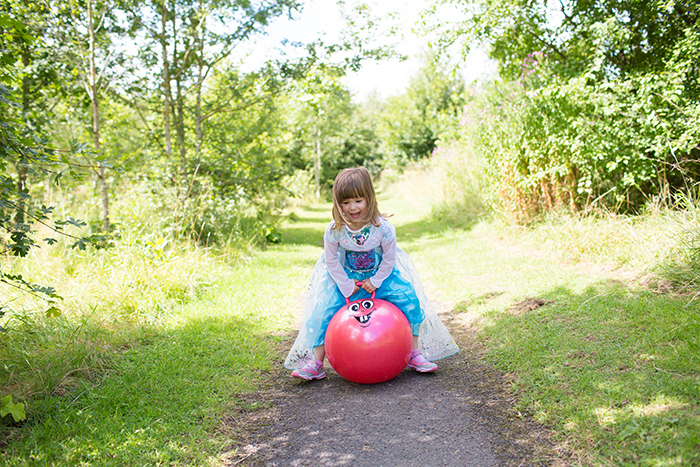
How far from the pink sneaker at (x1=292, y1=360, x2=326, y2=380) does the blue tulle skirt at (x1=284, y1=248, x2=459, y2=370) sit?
0.08 m

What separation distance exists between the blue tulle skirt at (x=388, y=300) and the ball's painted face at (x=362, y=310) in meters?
0.25

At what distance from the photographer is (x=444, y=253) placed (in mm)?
9172

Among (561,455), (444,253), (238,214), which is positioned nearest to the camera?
(561,455)

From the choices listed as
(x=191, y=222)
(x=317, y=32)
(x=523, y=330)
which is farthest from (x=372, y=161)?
(x=523, y=330)

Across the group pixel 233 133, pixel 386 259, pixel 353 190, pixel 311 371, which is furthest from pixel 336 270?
pixel 233 133

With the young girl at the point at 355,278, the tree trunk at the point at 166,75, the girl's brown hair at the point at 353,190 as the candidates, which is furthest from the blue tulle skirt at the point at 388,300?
the tree trunk at the point at 166,75

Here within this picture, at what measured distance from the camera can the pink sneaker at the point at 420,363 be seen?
4.12m

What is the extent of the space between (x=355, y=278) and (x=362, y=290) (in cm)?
12

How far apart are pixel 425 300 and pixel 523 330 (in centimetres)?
108

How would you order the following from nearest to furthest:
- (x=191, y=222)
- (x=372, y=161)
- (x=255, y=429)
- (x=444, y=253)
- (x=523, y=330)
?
(x=255, y=429)
(x=523, y=330)
(x=191, y=222)
(x=444, y=253)
(x=372, y=161)

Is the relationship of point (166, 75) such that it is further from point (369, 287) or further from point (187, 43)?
point (369, 287)

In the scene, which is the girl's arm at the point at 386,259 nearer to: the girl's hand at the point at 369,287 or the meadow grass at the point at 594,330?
the girl's hand at the point at 369,287

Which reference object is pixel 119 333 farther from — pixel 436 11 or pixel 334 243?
pixel 436 11

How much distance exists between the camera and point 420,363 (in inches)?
164
